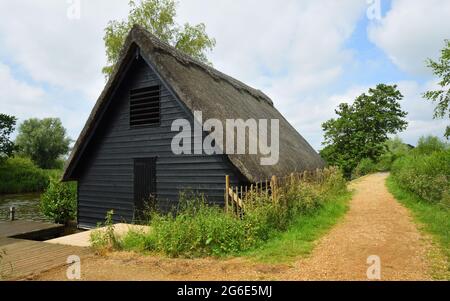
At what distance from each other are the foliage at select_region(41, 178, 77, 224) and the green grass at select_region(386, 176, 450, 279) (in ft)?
45.3

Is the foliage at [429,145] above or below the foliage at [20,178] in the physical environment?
above

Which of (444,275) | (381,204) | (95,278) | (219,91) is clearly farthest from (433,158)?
(95,278)

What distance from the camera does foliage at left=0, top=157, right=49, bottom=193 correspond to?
3438cm

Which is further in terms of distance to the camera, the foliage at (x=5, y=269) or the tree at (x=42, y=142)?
the tree at (x=42, y=142)

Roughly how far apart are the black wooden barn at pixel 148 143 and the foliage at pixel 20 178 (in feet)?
80.9

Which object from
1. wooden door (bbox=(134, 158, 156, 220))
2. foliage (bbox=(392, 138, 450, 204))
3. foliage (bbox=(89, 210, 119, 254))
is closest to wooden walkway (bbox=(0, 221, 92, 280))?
foliage (bbox=(89, 210, 119, 254))

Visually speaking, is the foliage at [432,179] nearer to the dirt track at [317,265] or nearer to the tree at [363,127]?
the dirt track at [317,265]

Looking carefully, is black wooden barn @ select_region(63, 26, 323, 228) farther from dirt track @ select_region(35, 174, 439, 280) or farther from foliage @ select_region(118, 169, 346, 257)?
dirt track @ select_region(35, 174, 439, 280)

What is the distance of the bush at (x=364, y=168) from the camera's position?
37.6 meters

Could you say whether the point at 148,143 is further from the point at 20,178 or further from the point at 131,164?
the point at 20,178

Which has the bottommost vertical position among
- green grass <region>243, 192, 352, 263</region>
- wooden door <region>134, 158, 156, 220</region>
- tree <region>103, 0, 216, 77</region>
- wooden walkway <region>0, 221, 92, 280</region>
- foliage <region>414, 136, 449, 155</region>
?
wooden walkway <region>0, 221, 92, 280</region>

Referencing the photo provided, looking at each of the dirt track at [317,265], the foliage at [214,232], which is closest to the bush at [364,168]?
the dirt track at [317,265]

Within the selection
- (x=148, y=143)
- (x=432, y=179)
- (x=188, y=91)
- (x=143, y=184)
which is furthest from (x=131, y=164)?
(x=432, y=179)
